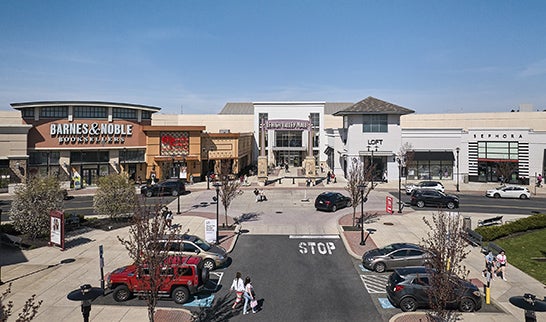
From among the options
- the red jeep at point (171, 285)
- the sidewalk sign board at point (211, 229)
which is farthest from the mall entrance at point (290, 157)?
the red jeep at point (171, 285)

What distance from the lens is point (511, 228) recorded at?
966 inches

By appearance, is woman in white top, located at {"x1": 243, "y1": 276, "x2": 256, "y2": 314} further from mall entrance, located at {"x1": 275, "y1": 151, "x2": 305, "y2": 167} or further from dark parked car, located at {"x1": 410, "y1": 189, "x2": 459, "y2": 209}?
mall entrance, located at {"x1": 275, "y1": 151, "x2": 305, "y2": 167}

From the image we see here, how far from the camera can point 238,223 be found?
28797 mm

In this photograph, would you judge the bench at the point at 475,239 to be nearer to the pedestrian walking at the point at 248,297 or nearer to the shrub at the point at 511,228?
the shrub at the point at 511,228

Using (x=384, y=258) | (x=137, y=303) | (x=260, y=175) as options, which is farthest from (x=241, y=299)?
(x=260, y=175)

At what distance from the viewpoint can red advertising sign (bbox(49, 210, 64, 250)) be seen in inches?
867

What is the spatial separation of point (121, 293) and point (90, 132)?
37836mm

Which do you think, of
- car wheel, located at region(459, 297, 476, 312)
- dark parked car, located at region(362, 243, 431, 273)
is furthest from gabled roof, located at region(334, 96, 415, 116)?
car wheel, located at region(459, 297, 476, 312)

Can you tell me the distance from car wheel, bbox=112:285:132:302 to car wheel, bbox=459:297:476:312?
1339 centimetres

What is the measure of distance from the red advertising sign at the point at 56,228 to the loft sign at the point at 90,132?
27.3 m

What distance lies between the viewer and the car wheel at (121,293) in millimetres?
15125

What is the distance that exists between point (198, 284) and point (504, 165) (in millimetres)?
49101

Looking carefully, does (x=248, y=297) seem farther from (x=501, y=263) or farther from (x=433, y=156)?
(x=433, y=156)

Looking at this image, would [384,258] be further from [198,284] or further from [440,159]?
[440,159]
